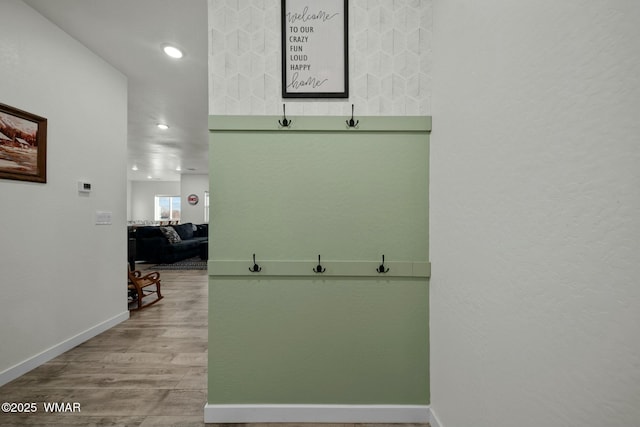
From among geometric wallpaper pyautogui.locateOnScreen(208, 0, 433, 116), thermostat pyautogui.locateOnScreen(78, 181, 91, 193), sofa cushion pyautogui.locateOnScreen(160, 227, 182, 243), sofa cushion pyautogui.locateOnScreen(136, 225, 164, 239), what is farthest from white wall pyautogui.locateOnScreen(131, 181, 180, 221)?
geometric wallpaper pyautogui.locateOnScreen(208, 0, 433, 116)

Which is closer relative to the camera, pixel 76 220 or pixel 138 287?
pixel 76 220

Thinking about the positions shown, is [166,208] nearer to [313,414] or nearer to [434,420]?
[313,414]

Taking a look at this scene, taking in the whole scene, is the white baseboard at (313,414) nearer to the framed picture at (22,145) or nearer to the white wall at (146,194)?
the framed picture at (22,145)

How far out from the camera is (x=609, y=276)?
0.57m

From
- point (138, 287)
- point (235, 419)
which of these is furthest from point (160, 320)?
point (235, 419)

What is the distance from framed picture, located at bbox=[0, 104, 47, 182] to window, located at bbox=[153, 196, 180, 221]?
11.5 metres

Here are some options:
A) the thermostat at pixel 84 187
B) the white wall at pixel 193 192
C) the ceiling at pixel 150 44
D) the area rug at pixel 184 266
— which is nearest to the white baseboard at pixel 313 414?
the thermostat at pixel 84 187

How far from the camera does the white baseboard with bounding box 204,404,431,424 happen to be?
4.66 feet

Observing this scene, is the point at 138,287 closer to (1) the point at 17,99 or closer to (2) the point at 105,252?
(2) the point at 105,252

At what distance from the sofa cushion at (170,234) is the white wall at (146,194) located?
6551mm

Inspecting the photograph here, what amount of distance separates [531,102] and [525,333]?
0.73 metres

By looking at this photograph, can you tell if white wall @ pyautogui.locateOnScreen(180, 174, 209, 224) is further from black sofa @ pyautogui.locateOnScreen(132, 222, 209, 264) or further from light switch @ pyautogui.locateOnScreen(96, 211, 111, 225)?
light switch @ pyautogui.locateOnScreen(96, 211, 111, 225)

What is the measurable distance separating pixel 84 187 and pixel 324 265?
2.66 metres

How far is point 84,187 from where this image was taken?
2453 mm
